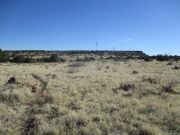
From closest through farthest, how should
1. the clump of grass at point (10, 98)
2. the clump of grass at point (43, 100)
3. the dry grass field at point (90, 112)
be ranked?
1. the dry grass field at point (90, 112)
2. the clump of grass at point (43, 100)
3. the clump of grass at point (10, 98)

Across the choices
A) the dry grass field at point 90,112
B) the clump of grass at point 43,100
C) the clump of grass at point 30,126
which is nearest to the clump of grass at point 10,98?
the dry grass field at point 90,112

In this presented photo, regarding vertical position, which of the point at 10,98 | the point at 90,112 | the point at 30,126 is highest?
the point at 10,98

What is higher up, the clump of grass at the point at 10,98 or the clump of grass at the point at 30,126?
the clump of grass at the point at 10,98

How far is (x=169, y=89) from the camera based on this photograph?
56.5 ft

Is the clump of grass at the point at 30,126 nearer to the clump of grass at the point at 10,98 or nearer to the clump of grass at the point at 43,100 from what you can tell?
the clump of grass at the point at 43,100

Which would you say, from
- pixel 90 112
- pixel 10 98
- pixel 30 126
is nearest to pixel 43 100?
pixel 10 98

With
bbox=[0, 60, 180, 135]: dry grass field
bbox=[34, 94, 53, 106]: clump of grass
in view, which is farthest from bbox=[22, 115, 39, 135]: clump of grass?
bbox=[34, 94, 53, 106]: clump of grass

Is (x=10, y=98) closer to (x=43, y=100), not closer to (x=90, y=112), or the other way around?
(x=43, y=100)

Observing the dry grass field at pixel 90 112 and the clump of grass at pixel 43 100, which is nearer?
the dry grass field at pixel 90 112

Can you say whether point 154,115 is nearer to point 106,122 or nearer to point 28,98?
point 106,122

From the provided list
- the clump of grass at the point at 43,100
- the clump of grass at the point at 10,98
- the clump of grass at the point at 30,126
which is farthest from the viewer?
the clump of grass at the point at 10,98

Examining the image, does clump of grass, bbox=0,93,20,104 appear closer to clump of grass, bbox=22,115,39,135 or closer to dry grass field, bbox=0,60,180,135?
dry grass field, bbox=0,60,180,135

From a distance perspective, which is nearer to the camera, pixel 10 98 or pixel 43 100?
pixel 43 100

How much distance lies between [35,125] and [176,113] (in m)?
5.61
